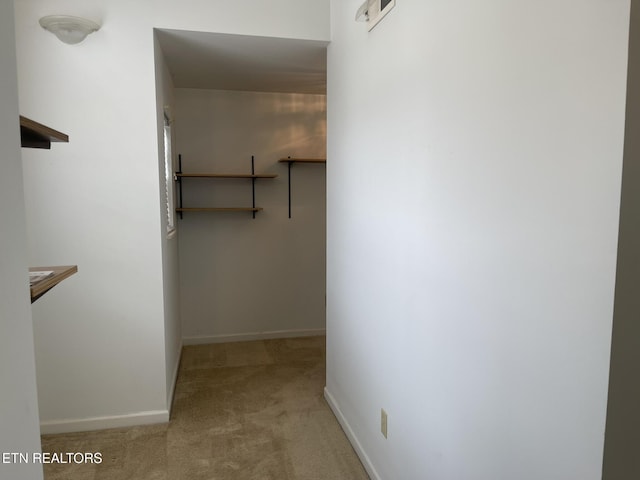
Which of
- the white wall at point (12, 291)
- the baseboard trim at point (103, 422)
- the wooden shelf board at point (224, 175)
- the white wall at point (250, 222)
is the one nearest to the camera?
the white wall at point (12, 291)

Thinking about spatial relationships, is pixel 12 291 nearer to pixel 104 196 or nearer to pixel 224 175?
pixel 104 196

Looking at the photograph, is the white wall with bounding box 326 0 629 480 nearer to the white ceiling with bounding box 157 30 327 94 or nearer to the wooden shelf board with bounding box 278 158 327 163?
the white ceiling with bounding box 157 30 327 94

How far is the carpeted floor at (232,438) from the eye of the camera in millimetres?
2318

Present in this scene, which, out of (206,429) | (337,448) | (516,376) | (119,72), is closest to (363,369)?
(337,448)

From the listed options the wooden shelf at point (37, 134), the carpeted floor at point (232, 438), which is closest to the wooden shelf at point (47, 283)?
the wooden shelf at point (37, 134)

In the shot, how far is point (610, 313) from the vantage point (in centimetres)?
87

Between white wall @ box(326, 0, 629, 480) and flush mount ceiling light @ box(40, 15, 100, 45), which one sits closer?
white wall @ box(326, 0, 629, 480)

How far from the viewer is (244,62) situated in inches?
128

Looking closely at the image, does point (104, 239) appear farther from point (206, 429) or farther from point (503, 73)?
point (503, 73)

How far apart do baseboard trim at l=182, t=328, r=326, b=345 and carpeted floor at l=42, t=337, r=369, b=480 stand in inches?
25.5

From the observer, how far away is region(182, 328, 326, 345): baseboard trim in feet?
14.0

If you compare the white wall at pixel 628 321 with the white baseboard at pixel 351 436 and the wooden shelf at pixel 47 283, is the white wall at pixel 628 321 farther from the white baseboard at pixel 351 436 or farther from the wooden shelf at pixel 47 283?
the white baseboard at pixel 351 436

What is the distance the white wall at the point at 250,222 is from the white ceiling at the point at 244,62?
224 millimetres

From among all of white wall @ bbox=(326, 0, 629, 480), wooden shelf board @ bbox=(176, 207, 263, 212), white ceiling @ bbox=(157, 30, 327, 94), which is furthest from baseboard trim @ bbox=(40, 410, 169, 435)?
white ceiling @ bbox=(157, 30, 327, 94)
